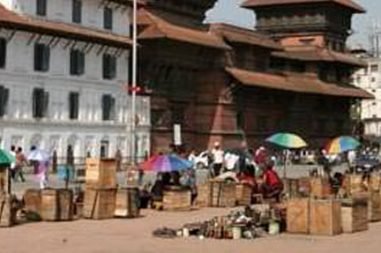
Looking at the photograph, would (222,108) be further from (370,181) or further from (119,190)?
(119,190)

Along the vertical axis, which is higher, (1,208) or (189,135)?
(189,135)

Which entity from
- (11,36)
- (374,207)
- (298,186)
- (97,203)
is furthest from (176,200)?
(11,36)

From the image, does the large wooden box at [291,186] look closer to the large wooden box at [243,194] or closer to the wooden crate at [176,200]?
the large wooden box at [243,194]

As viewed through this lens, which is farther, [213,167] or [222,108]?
[222,108]

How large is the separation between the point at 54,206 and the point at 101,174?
1684mm

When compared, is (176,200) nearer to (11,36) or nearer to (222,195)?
(222,195)

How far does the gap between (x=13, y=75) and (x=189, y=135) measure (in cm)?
1891

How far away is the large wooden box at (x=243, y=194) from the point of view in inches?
1162

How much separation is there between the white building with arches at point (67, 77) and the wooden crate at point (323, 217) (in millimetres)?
32349

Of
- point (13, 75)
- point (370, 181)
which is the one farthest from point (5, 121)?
point (370, 181)

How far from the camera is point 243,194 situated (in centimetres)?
2966

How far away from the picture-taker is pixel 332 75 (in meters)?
90.0

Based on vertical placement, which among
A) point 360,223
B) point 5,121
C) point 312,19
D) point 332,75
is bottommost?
point 360,223

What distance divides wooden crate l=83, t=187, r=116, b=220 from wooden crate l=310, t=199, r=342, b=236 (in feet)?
18.2
